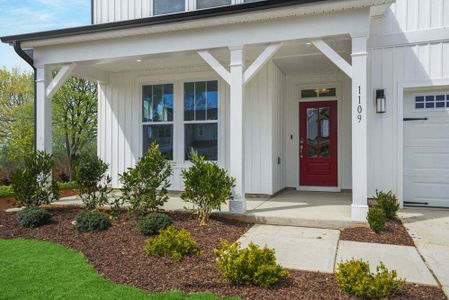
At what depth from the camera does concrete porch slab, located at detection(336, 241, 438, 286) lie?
3338mm

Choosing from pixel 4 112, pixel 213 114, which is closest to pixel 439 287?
pixel 213 114

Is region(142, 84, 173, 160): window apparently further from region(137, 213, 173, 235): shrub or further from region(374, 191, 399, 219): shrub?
region(374, 191, 399, 219): shrub

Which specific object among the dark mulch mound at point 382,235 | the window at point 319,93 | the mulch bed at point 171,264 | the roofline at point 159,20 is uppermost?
the roofline at point 159,20

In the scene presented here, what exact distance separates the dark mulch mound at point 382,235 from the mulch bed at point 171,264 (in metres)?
1.38

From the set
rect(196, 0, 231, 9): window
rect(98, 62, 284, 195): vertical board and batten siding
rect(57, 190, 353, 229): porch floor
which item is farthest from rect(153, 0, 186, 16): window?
rect(57, 190, 353, 229): porch floor

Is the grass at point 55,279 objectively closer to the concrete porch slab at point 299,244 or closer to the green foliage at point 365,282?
the green foliage at point 365,282

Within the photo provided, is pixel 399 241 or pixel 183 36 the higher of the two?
pixel 183 36

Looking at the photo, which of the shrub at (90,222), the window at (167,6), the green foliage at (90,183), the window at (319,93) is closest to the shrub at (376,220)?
the shrub at (90,222)

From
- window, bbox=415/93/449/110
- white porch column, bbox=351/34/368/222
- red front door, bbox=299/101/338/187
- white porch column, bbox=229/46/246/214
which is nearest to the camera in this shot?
white porch column, bbox=351/34/368/222

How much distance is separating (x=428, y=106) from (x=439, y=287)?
436 cm

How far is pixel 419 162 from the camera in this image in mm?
6457

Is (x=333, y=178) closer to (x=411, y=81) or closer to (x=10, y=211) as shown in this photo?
(x=411, y=81)

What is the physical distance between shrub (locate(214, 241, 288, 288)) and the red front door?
5.41m

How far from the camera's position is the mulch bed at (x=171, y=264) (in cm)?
299
